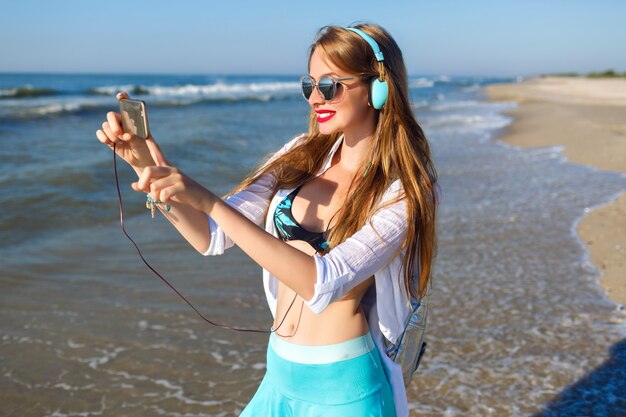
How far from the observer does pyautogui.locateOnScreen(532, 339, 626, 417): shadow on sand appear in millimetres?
3857

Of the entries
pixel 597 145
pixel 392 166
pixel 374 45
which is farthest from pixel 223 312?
pixel 597 145

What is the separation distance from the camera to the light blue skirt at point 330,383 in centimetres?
201

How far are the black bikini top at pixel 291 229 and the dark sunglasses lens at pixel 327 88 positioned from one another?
384 mm

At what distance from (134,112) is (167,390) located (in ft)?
9.35

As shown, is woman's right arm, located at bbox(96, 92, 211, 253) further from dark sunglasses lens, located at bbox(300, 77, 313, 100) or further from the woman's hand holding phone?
dark sunglasses lens, located at bbox(300, 77, 313, 100)

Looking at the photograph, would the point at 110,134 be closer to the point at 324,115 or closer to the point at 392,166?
the point at 324,115

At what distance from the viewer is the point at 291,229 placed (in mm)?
2215

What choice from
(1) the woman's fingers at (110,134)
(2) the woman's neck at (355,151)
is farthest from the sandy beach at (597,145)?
(1) the woman's fingers at (110,134)

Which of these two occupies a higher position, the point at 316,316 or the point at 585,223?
the point at 316,316

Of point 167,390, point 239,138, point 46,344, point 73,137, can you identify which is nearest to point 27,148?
point 73,137

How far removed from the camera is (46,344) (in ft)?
15.3

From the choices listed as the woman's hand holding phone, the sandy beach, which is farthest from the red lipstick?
the sandy beach

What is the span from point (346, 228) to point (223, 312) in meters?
3.45

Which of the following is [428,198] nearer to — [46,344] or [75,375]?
[75,375]
